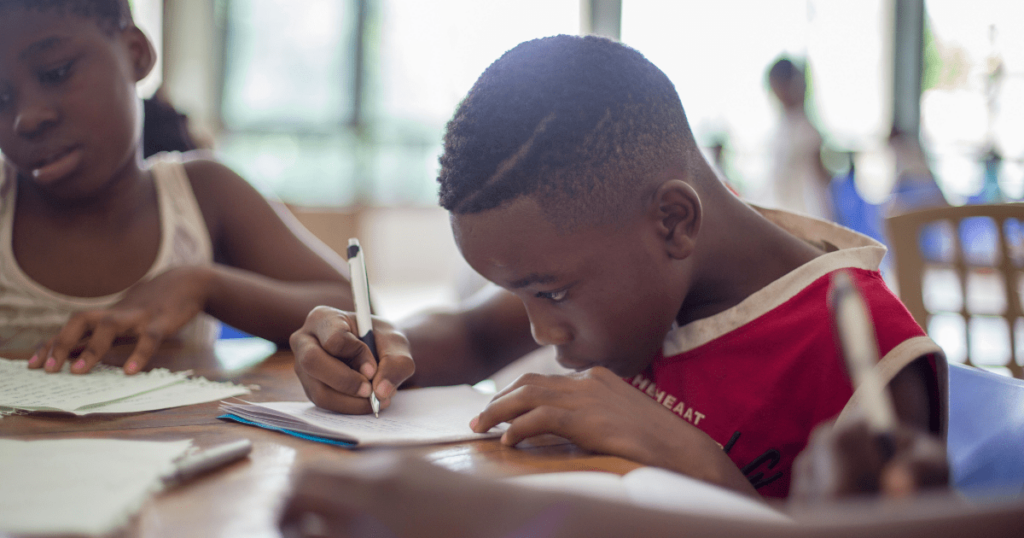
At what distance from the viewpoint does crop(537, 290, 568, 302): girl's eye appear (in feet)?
2.21

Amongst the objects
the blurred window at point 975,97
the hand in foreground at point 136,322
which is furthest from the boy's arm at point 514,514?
the blurred window at point 975,97

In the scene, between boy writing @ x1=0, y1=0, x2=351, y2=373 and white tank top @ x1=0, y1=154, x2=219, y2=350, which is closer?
boy writing @ x1=0, y1=0, x2=351, y2=373

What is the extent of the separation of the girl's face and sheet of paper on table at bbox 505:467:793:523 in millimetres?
806

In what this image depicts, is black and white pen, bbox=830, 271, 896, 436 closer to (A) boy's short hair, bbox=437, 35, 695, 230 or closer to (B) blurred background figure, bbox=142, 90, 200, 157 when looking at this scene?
(A) boy's short hair, bbox=437, 35, 695, 230

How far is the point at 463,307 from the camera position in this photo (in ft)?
3.50

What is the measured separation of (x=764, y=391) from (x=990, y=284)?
15.3 ft

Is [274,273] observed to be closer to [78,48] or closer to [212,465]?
[78,48]

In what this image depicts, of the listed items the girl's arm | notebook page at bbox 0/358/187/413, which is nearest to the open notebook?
notebook page at bbox 0/358/187/413

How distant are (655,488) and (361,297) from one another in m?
0.41

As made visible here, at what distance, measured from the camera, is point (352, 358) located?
26.1 inches

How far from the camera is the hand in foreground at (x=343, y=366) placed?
A: 615 millimetres

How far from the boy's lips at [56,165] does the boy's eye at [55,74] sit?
0.29ft

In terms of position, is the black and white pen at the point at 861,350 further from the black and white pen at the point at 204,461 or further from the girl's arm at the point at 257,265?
the girl's arm at the point at 257,265

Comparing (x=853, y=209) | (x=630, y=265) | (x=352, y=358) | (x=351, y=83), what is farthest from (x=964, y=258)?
(x=351, y=83)
